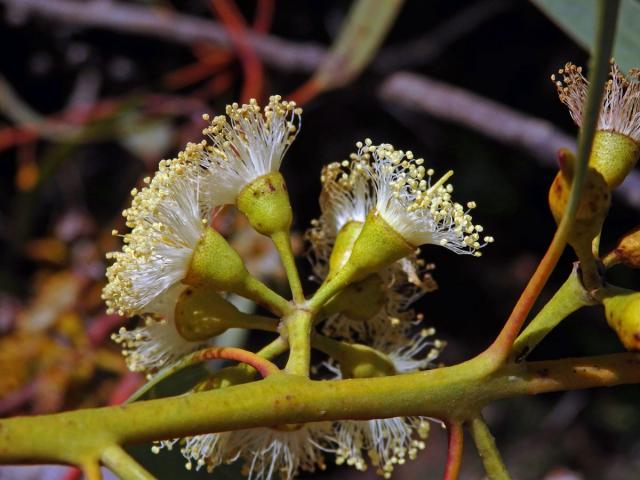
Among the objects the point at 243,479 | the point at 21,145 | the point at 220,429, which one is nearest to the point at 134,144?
the point at 21,145

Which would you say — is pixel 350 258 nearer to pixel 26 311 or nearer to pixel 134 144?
pixel 26 311

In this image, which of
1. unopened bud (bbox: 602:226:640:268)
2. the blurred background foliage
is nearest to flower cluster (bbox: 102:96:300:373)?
unopened bud (bbox: 602:226:640:268)

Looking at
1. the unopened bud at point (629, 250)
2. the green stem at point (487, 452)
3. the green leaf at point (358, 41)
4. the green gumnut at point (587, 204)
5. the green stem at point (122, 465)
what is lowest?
the green stem at point (487, 452)

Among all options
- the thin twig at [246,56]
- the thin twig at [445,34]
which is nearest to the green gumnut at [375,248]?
the thin twig at [246,56]

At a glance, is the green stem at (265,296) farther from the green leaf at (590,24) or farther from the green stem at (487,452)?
the green leaf at (590,24)

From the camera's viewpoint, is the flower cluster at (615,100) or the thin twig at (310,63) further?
the thin twig at (310,63)
